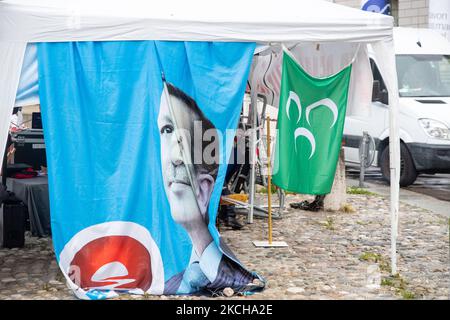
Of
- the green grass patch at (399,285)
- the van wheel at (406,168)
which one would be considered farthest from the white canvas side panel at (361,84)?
the van wheel at (406,168)

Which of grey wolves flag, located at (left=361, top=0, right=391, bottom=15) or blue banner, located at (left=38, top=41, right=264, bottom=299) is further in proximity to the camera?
grey wolves flag, located at (left=361, top=0, right=391, bottom=15)

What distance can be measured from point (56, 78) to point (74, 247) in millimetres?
1411

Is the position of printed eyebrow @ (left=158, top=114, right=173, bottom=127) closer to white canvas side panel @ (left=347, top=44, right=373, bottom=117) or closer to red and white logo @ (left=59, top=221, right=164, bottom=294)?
red and white logo @ (left=59, top=221, right=164, bottom=294)

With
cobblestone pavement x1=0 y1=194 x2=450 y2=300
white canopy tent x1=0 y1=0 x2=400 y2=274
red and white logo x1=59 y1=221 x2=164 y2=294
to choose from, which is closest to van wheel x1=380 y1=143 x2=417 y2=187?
cobblestone pavement x1=0 y1=194 x2=450 y2=300

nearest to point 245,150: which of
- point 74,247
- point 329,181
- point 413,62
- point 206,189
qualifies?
point 329,181

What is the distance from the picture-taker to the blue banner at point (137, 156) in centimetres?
570

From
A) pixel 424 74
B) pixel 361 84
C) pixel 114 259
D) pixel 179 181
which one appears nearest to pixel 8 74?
pixel 179 181

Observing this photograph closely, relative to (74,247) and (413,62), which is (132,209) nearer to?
(74,247)

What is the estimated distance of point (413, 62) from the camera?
12.6 meters

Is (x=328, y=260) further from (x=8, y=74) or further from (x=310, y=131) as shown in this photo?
(x=8, y=74)

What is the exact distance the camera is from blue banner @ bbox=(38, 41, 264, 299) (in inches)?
224

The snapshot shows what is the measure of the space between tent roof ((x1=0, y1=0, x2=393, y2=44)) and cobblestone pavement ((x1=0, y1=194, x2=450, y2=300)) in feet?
7.13

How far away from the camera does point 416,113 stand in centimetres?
1146

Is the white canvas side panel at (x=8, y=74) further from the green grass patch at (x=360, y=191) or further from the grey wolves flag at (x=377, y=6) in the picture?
the grey wolves flag at (x=377, y=6)
